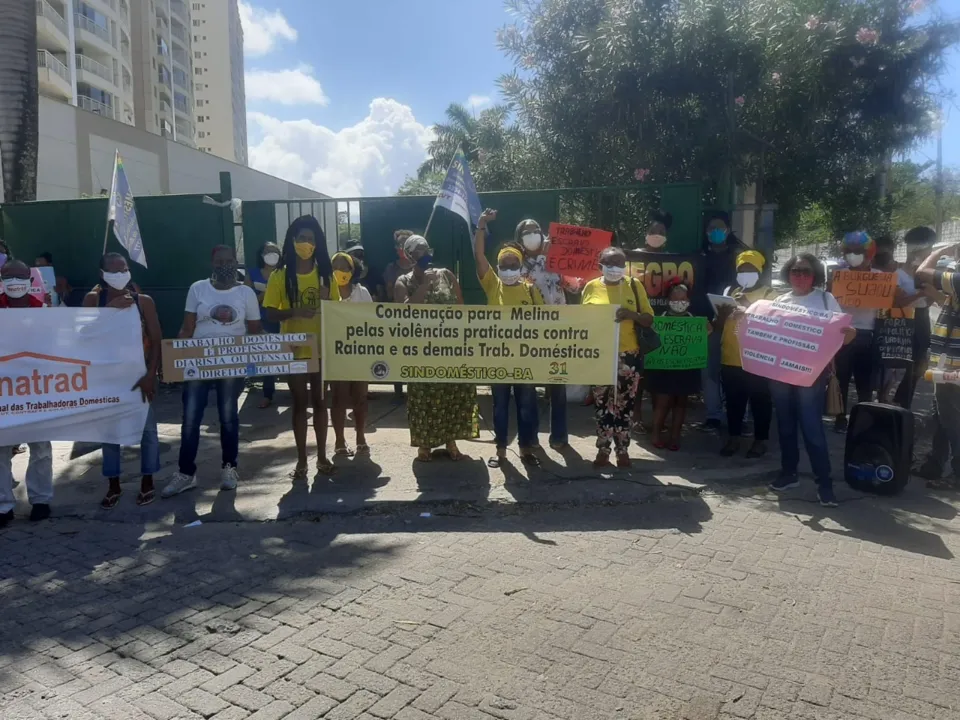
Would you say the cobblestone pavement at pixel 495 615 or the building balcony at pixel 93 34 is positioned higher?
the building balcony at pixel 93 34

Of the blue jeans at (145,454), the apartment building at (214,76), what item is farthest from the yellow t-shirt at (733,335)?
the apartment building at (214,76)

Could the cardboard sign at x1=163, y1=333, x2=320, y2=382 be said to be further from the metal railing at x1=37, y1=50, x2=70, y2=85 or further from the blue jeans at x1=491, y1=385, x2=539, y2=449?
the metal railing at x1=37, y1=50, x2=70, y2=85

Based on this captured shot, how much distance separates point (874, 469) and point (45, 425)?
6.16m

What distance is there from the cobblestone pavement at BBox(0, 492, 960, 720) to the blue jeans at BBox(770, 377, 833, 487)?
37cm

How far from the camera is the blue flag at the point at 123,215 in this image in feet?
21.7

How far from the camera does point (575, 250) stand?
7.54m

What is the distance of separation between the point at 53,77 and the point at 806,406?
49.2 m

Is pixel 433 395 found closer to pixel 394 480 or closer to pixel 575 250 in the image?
pixel 394 480

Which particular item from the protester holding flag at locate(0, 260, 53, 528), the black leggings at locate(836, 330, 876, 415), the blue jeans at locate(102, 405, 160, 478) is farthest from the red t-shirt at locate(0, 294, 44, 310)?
the black leggings at locate(836, 330, 876, 415)

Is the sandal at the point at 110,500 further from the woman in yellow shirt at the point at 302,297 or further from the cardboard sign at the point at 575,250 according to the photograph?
the cardboard sign at the point at 575,250

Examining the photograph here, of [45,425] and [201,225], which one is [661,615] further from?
[201,225]

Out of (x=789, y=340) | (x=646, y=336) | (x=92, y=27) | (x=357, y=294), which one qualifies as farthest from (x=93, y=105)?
(x=789, y=340)

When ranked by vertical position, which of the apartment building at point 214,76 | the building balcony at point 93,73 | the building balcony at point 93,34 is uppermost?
the apartment building at point 214,76

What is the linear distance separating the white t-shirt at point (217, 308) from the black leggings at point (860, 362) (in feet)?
18.2
